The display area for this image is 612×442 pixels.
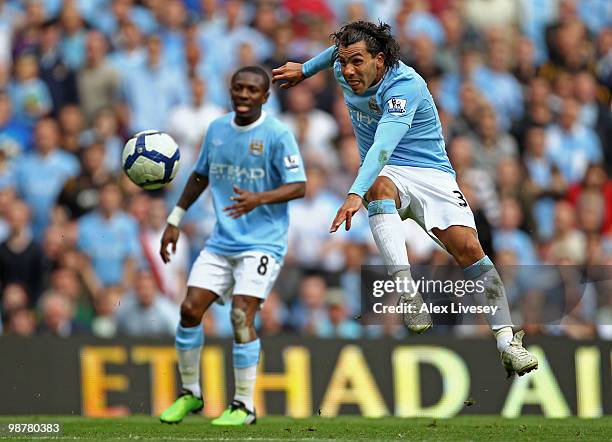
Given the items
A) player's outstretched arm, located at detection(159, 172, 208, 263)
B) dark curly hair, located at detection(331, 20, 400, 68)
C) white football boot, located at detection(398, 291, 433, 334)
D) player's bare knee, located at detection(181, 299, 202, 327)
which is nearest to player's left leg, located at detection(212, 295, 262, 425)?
player's bare knee, located at detection(181, 299, 202, 327)

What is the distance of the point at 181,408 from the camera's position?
10.1 metres

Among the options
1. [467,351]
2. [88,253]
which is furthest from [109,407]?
[467,351]

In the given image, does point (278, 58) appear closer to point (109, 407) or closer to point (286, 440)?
point (109, 407)

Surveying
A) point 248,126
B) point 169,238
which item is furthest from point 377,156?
point 169,238

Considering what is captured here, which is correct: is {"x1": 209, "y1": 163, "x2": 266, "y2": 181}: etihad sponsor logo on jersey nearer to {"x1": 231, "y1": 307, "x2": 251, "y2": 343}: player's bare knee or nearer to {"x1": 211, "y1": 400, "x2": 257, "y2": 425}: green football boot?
{"x1": 231, "y1": 307, "x2": 251, "y2": 343}: player's bare knee

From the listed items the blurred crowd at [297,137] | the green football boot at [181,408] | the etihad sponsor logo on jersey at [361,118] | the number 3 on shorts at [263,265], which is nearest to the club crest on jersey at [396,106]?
the etihad sponsor logo on jersey at [361,118]

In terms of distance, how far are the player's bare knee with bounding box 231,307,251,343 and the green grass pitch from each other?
0.69m

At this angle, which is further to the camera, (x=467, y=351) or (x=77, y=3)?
(x=77, y=3)

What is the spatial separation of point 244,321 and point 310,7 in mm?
7208

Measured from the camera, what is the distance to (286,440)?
27.2ft

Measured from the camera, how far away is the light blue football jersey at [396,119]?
8.44 metres

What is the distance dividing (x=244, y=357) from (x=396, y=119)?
254 cm

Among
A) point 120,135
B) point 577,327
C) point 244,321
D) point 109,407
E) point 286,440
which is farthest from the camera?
point 120,135

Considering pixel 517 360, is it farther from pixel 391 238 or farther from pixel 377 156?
pixel 377 156
